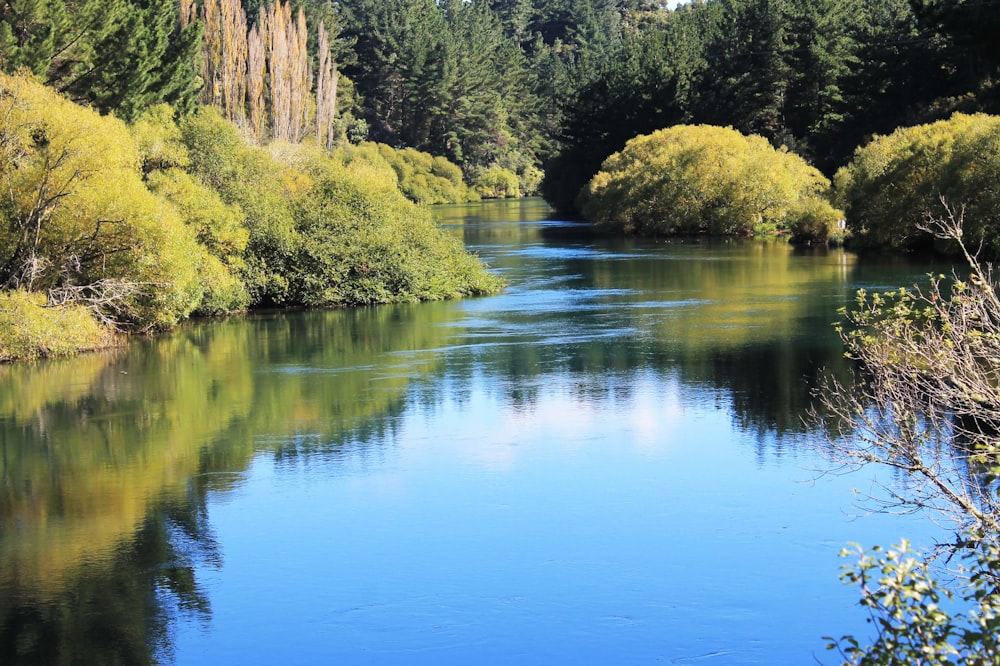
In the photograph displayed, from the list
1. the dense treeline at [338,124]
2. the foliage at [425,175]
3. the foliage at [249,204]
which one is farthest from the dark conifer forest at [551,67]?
the foliage at [249,204]

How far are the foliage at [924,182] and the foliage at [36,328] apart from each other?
31.1 m

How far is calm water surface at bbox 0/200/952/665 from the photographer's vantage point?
12.8 m

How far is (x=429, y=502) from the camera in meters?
17.4

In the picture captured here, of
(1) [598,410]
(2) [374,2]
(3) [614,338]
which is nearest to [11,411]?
(1) [598,410]

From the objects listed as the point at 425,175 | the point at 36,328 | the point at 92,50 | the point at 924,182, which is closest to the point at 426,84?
the point at 425,175

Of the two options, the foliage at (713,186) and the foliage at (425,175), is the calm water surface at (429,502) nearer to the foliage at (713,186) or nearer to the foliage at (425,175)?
the foliage at (713,186)

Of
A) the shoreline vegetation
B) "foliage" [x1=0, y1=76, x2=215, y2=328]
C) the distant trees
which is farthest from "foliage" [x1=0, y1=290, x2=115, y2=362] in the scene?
the distant trees

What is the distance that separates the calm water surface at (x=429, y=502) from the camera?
12.8 metres

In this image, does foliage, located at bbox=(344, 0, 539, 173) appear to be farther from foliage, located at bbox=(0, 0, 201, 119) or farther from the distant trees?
foliage, located at bbox=(0, 0, 201, 119)

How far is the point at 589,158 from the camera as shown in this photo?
339 feet

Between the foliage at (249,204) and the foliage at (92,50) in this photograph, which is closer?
the foliage at (249,204)

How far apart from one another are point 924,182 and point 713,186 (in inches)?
850

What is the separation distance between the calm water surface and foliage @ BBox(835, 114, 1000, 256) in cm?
1675

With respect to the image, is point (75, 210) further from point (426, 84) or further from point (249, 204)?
point (426, 84)
